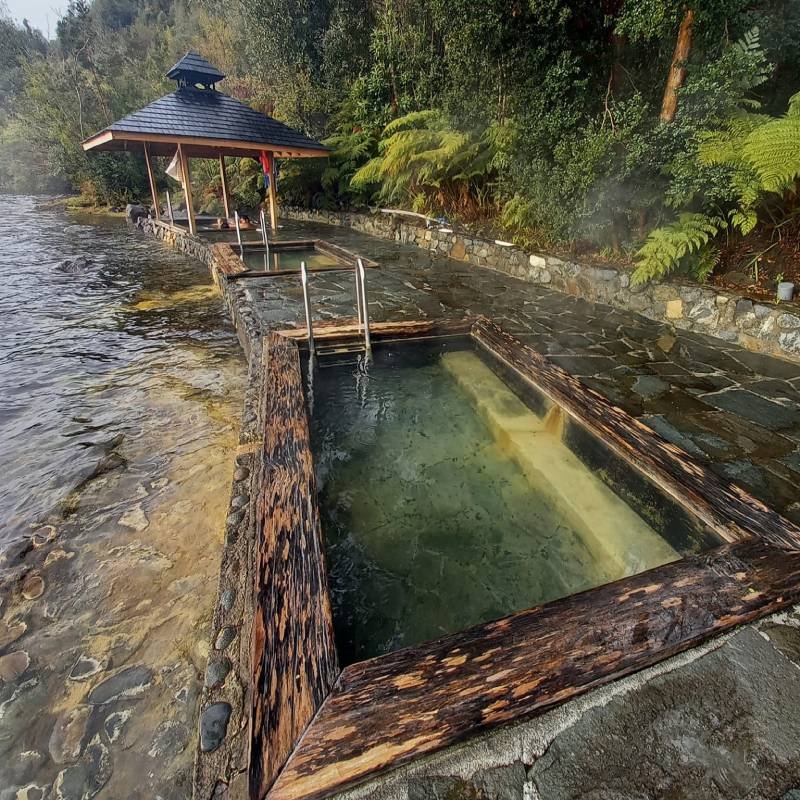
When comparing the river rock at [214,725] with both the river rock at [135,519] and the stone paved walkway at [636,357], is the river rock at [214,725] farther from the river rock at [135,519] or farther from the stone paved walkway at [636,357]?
the stone paved walkway at [636,357]

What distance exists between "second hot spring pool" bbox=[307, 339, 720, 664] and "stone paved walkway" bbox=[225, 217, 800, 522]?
0.74 metres

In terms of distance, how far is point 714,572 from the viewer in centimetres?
186

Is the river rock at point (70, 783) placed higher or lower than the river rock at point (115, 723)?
lower

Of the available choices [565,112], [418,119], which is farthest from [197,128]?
[565,112]

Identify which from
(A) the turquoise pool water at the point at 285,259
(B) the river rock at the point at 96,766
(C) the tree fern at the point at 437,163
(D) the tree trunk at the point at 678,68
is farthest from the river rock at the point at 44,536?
(C) the tree fern at the point at 437,163

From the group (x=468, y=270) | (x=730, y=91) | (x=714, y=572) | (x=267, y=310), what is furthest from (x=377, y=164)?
(x=714, y=572)

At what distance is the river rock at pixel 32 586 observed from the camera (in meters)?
2.38

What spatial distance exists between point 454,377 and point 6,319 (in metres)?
7.37

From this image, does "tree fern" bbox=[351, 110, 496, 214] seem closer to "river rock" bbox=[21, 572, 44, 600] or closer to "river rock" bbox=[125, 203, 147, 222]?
"river rock" bbox=[21, 572, 44, 600]

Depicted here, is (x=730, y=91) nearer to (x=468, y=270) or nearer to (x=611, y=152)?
(x=611, y=152)

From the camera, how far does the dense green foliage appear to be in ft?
15.9

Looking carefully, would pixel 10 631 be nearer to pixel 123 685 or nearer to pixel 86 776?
pixel 123 685

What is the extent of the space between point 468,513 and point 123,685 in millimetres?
1981

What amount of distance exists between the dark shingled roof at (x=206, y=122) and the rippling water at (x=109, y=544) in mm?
6756
